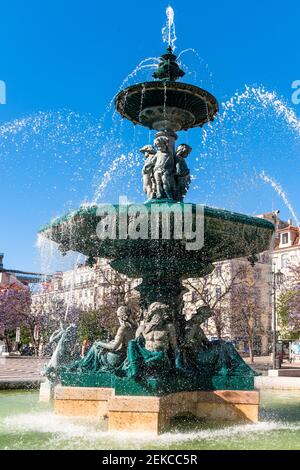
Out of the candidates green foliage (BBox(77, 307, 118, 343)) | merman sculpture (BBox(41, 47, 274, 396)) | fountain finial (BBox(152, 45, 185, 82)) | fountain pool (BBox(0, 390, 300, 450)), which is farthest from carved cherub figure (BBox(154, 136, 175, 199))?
green foliage (BBox(77, 307, 118, 343))

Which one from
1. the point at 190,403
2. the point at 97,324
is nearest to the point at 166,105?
the point at 190,403

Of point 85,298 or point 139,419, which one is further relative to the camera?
point 85,298

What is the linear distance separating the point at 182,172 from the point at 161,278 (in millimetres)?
2126

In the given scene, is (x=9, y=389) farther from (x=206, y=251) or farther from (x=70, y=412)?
(x=206, y=251)

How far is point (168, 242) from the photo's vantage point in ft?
31.4

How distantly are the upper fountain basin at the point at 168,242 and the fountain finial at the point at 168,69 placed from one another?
3.70 m

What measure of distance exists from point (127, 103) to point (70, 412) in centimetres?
595

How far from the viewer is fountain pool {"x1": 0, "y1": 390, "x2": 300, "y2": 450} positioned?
715 cm

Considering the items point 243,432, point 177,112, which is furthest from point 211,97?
point 243,432

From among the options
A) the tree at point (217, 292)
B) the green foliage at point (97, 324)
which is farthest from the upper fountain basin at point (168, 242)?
the green foliage at point (97, 324)

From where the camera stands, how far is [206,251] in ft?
34.3

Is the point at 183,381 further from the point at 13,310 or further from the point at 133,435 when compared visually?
the point at 13,310

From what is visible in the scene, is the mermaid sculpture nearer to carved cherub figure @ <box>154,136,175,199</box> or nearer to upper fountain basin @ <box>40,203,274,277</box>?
upper fountain basin @ <box>40,203,274,277</box>

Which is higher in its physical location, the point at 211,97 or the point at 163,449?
the point at 211,97
